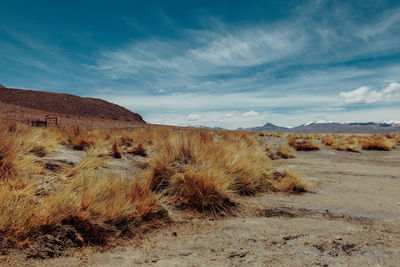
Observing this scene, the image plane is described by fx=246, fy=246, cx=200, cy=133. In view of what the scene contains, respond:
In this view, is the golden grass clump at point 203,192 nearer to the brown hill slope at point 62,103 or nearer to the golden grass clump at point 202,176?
the golden grass clump at point 202,176

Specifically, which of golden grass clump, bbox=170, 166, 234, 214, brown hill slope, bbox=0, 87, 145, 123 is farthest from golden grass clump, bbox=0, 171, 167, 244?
brown hill slope, bbox=0, 87, 145, 123

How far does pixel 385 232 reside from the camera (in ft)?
8.89

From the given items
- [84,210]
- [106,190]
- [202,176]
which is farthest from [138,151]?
[84,210]

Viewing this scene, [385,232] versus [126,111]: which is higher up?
[126,111]

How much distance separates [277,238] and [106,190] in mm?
2038

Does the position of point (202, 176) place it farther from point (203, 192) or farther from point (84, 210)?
point (84, 210)

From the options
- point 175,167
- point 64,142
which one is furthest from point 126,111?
point 175,167

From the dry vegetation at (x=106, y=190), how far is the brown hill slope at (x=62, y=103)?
137 feet

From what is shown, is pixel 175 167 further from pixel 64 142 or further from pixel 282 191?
pixel 64 142

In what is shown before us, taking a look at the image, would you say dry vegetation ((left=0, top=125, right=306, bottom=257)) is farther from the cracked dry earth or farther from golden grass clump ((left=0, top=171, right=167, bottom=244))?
the cracked dry earth

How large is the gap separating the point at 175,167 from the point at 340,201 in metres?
2.71

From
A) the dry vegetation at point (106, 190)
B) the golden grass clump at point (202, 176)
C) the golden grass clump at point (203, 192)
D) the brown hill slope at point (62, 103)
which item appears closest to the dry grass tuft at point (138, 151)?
the dry vegetation at point (106, 190)

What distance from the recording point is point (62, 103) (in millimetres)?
44219

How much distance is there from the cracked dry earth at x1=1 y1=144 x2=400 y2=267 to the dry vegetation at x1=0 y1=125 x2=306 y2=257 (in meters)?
0.24
